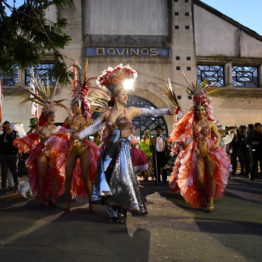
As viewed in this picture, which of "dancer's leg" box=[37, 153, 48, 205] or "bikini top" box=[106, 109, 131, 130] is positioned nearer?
"bikini top" box=[106, 109, 131, 130]

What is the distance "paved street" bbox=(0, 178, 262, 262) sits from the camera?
137 inches

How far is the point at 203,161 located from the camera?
258 inches

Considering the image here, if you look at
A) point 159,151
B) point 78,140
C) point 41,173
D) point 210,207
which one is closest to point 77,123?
point 78,140

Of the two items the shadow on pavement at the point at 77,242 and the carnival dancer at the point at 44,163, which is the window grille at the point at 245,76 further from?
the shadow on pavement at the point at 77,242

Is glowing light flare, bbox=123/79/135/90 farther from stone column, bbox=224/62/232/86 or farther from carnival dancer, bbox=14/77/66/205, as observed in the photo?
stone column, bbox=224/62/232/86

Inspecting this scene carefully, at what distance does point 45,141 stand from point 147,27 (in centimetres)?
1416

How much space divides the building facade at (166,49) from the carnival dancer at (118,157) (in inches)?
539

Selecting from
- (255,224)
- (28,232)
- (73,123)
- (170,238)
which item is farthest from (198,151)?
(28,232)

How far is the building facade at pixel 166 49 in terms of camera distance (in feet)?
63.1

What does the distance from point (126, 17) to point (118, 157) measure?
16.0 m

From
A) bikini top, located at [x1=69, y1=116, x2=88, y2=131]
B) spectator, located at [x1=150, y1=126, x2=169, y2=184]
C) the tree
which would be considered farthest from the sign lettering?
bikini top, located at [x1=69, y1=116, x2=88, y2=131]

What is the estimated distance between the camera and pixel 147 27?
1975 cm

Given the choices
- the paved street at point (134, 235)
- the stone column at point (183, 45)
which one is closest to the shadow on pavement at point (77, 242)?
the paved street at point (134, 235)

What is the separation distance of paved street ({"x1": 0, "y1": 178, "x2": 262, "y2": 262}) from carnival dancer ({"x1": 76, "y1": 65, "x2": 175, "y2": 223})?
29 centimetres
